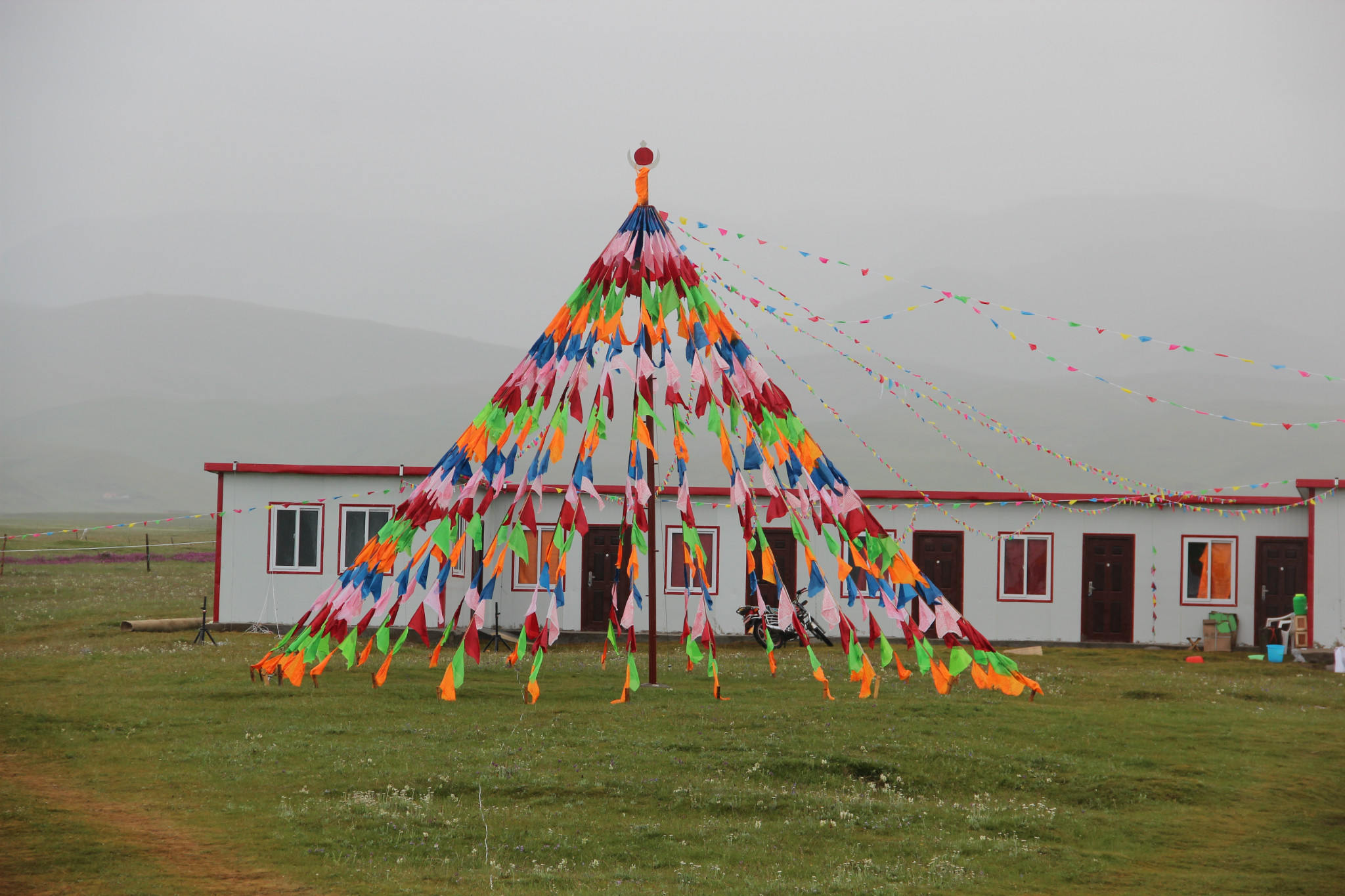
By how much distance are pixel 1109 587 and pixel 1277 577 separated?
3069 millimetres

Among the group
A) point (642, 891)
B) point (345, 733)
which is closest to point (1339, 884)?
point (642, 891)

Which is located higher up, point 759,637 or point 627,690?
point 627,690

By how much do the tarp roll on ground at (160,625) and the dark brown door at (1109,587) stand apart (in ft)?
56.9

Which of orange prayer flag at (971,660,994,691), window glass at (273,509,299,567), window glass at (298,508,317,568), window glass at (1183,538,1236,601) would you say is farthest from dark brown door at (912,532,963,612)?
orange prayer flag at (971,660,994,691)

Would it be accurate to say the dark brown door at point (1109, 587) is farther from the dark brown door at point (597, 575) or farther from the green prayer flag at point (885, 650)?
the green prayer flag at point (885, 650)

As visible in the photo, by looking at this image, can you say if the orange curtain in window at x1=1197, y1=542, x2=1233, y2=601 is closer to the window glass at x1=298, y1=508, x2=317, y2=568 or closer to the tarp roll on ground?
the window glass at x1=298, y1=508, x2=317, y2=568

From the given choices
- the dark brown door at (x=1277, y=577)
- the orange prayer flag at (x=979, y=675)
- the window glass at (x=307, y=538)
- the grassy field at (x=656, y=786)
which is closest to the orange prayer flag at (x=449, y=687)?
the grassy field at (x=656, y=786)

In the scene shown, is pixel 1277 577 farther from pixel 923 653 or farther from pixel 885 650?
pixel 885 650

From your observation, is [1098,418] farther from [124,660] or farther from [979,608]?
[124,660]

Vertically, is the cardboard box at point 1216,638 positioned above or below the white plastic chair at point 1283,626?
below

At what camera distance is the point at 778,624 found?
2038 cm

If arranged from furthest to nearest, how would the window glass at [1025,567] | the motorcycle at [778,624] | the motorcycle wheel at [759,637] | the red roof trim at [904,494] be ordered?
the window glass at [1025,567] < the red roof trim at [904,494] < the motorcycle at [778,624] < the motorcycle wheel at [759,637]

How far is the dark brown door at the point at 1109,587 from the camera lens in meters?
21.5

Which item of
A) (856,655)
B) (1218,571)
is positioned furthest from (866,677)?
(1218,571)
